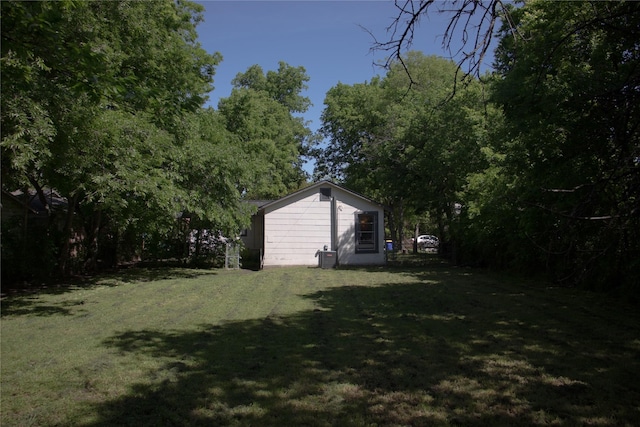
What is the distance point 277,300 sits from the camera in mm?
10500

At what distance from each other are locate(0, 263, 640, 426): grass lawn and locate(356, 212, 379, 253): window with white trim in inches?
411

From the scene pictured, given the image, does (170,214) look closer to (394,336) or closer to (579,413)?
→ (394,336)

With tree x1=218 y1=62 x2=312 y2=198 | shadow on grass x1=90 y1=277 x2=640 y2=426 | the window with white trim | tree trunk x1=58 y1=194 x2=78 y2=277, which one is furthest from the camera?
tree x1=218 y1=62 x2=312 y2=198

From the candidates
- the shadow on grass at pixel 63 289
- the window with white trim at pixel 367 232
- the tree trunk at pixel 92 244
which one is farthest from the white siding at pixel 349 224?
the tree trunk at pixel 92 244

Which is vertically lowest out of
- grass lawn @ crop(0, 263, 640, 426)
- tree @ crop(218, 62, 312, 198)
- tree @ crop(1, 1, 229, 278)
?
grass lawn @ crop(0, 263, 640, 426)

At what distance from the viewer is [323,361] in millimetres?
5488

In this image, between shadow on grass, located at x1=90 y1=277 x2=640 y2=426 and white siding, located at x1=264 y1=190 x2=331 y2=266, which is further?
white siding, located at x1=264 y1=190 x2=331 y2=266

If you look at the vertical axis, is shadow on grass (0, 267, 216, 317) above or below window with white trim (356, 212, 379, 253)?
below

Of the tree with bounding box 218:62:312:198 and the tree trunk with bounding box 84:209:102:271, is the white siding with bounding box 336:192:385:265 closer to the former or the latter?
the tree with bounding box 218:62:312:198

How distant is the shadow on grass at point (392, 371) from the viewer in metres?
3.91

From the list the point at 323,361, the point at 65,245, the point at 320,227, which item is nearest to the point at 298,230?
the point at 320,227

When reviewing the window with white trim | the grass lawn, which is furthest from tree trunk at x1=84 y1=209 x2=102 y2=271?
the window with white trim

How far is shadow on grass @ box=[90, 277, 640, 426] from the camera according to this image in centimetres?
391

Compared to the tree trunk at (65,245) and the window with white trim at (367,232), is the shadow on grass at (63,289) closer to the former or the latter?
the tree trunk at (65,245)
